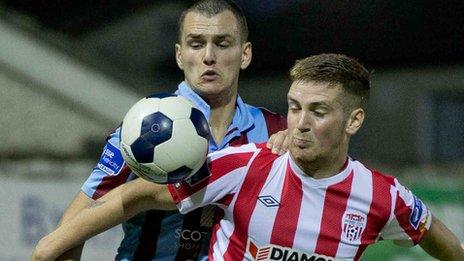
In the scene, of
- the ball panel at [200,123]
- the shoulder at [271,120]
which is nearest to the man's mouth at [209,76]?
the shoulder at [271,120]

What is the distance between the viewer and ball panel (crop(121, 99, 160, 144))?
4246 mm

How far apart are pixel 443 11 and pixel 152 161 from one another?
10152mm

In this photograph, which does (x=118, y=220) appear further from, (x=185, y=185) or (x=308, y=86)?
(x=308, y=86)

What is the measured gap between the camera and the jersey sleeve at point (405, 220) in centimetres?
453

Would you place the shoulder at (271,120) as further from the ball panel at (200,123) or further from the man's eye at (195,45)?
the ball panel at (200,123)

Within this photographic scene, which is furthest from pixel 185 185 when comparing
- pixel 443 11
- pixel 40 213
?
pixel 443 11

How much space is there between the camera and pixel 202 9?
4.96 metres

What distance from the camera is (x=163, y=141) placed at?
4.23 m

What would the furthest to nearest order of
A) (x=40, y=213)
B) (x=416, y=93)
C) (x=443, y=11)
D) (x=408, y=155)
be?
(x=443, y=11)
(x=416, y=93)
(x=408, y=155)
(x=40, y=213)

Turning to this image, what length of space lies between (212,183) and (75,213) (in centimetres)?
63

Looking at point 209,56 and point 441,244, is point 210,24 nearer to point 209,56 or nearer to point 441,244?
point 209,56

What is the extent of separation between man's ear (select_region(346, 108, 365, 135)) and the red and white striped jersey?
0.18m

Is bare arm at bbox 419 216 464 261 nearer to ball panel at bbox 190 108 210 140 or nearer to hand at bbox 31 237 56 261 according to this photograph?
ball panel at bbox 190 108 210 140

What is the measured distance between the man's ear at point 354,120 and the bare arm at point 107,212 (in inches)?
28.8
